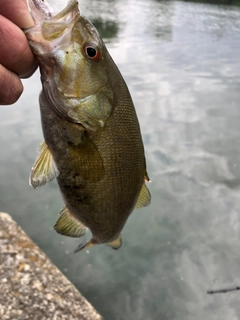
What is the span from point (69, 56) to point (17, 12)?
0.30 m

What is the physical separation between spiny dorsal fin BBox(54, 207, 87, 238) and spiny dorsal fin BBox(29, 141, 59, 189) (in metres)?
0.39

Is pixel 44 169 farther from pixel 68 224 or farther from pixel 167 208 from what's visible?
pixel 167 208

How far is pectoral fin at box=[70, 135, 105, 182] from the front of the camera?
171 cm

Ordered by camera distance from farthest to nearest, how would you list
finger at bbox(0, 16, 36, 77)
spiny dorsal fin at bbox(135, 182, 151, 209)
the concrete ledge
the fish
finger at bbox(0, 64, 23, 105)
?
1. the concrete ledge
2. spiny dorsal fin at bbox(135, 182, 151, 209)
3. the fish
4. finger at bbox(0, 64, 23, 105)
5. finger at bbox(0, 16, 36, 77)

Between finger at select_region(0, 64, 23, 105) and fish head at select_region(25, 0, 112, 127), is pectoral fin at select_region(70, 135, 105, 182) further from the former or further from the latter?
finger at select_region(0, 64, 23, 105)

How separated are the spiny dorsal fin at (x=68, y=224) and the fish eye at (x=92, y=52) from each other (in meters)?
0.94

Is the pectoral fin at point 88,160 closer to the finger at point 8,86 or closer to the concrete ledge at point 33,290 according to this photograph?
the finger at point 8,86

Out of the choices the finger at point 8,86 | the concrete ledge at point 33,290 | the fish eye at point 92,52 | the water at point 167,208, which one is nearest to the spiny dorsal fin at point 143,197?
the fish eye at point 92,52

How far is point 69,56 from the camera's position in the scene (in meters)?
1.55

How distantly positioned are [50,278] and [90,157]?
2.46 m

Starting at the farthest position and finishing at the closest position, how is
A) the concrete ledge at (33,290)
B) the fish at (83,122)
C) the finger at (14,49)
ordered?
the concrete ledge at (33,290) → the fish at (83,122) → the finger at (14,49)

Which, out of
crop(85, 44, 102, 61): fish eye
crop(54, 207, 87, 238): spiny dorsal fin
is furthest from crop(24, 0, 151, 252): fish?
crop(54, 207, 87, 238): spiny dorsal fin

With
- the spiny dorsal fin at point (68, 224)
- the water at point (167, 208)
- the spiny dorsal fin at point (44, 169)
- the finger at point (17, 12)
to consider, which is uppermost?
the finger at point (17, 12)

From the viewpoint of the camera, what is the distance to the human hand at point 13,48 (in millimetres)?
1301
